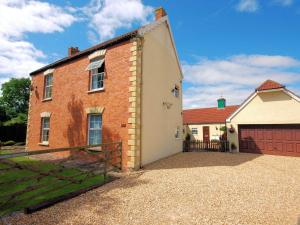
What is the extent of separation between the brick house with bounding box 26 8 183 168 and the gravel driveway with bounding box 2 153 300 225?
2.92 m

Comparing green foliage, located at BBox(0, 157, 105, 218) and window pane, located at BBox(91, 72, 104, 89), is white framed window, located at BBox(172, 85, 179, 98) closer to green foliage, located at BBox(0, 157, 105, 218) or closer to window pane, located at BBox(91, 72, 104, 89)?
window pane, located at BBox(91, 72, 104, 89)

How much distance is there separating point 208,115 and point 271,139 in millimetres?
13244

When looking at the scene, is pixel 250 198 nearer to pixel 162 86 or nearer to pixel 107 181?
pixel 107 181

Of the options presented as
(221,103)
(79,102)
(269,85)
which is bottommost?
(79,102)

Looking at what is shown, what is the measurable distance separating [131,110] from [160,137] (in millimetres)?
3374

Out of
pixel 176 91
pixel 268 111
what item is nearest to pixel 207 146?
pixel 268 111

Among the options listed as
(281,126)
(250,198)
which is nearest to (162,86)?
(250,198)

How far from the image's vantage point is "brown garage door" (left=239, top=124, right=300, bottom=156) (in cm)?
1491

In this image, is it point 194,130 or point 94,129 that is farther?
point 194,130

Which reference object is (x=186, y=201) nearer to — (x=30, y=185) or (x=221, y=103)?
(x=30, y=185)

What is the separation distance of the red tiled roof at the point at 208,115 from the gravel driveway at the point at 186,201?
18.6 metres

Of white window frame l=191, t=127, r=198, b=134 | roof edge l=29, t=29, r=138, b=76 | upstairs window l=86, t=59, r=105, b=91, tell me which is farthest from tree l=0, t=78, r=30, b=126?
upstairs window l=86, t=59, r=105, b=91

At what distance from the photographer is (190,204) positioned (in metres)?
5.80

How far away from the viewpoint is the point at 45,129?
1595cm
